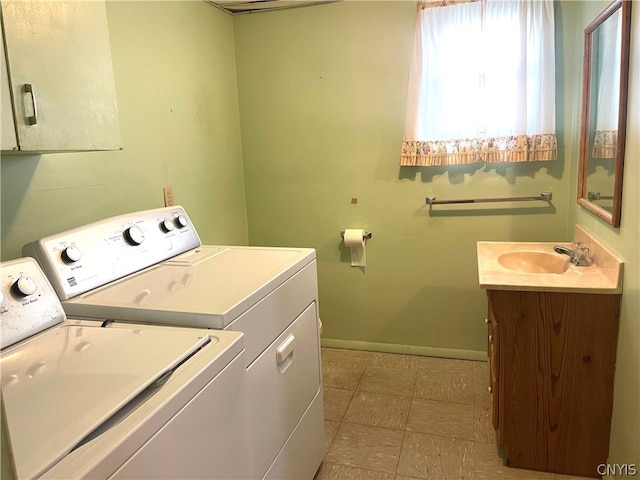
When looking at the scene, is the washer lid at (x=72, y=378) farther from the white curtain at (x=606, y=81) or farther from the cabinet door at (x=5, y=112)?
the white curtain at (x=606, y=81)

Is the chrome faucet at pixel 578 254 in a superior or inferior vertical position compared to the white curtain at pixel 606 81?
inferior

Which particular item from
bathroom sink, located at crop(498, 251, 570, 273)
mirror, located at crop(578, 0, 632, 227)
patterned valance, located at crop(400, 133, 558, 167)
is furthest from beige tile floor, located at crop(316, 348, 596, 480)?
patterned valance, located at crop(400, 133, 558, 167)

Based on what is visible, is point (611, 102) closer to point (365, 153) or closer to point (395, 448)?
point (365, 153)

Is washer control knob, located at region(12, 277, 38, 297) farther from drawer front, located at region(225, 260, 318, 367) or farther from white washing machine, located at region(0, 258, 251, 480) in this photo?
drawer front, located at region(225, 260, 318, 367)

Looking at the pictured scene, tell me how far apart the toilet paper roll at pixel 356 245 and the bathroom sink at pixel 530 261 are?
89cm

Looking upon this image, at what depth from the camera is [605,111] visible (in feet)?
6.10

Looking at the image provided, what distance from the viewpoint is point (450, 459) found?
77.4 inches

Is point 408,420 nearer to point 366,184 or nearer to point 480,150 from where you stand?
point 366,184

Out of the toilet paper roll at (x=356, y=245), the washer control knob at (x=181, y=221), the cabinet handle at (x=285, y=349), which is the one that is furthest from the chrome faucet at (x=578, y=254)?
the washer control knob at (x=181, y=221)

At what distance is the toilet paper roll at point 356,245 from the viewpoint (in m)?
2.81

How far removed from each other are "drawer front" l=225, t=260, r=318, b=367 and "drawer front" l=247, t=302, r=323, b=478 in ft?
0.11

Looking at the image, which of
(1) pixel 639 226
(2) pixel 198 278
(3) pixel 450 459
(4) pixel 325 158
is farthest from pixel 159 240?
(1) pixel 639 226

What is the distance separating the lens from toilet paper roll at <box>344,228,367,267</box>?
110 inches

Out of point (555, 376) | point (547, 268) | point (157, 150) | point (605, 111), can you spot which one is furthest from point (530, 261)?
point (157, 150)
